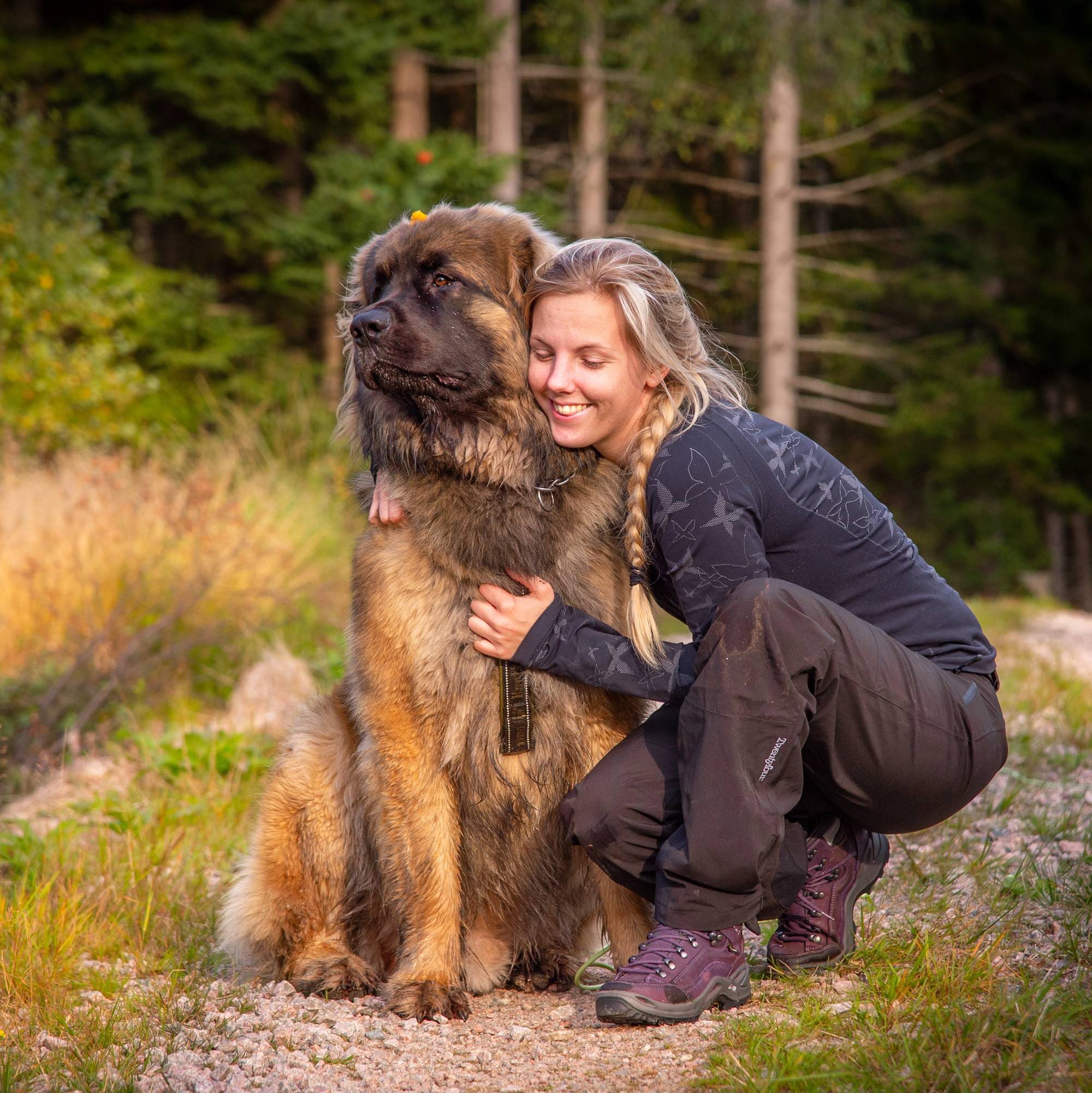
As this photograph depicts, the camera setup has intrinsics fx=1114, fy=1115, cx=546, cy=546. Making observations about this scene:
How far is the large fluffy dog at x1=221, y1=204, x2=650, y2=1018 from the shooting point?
8.89ft

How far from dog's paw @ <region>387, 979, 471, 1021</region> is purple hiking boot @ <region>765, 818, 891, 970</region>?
742 mm

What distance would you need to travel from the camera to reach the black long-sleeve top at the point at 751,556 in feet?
7.93

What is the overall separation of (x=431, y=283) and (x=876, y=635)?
4.67 ft

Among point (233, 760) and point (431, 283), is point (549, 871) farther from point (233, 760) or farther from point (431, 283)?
point (233, 760)

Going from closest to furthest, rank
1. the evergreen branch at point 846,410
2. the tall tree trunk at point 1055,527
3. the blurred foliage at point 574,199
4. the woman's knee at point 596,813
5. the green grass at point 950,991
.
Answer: the green grass at point 950,991
the woman's knee at point 596,813
the blurred foliage at point 574,199
the evergreen branch at point 846,410
the tall tree trunk at point 1055,527

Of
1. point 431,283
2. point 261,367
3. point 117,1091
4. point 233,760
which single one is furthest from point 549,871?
point 261,367

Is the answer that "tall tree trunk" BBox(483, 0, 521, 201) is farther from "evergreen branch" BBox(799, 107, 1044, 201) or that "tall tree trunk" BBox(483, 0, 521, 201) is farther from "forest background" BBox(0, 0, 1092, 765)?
"evergreen branch" BBox(799, 107, 1044, 201)

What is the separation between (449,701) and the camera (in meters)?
2.70

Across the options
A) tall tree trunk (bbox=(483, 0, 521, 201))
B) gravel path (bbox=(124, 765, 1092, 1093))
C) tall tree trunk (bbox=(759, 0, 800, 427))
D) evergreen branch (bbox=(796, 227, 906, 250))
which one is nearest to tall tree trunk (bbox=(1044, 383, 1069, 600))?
evergreen branch (bbox=(796, 227, 906, 250))

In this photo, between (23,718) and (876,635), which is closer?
(876,635)

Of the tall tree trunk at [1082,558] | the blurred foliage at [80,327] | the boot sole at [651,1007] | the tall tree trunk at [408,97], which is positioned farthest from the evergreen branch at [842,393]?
the boot sole at [651,1007]

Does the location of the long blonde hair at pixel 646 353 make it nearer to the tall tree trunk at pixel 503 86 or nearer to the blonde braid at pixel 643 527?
the blonde braid at pixel 643 527

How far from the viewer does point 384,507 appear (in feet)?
9.50

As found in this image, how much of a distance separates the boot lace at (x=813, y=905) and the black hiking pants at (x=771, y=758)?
0.29 feet
